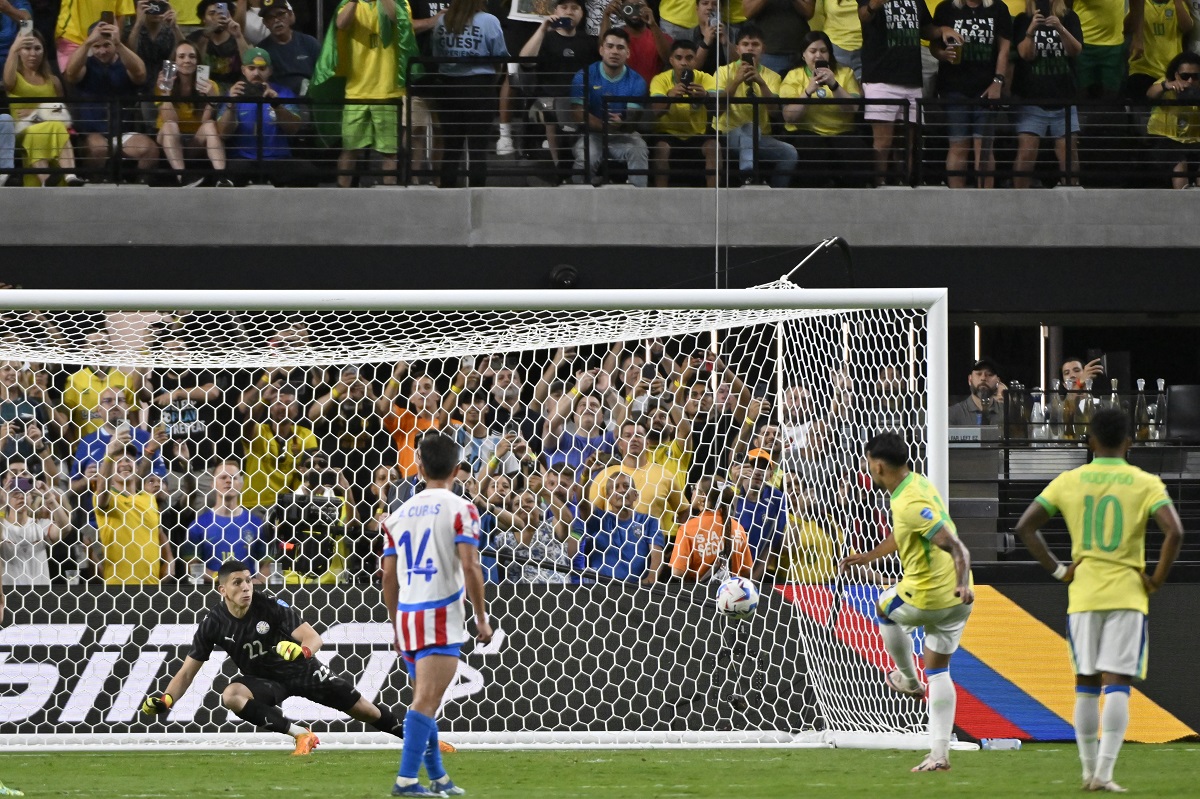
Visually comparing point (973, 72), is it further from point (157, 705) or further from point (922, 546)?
point (157, 705)

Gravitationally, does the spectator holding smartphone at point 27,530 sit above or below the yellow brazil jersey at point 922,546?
below

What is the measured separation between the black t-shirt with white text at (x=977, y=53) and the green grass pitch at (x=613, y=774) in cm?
750

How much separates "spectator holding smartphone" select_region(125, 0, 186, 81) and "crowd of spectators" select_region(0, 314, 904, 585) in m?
4.08

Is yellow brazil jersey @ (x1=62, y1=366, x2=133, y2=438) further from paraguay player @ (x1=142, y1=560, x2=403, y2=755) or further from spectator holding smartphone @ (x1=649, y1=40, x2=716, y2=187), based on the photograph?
spectator holding smartphone @ (x1=649, y1=40, x2=716, y2=187)

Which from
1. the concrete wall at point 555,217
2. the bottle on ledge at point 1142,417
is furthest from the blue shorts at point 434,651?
the bottle on ledge at point 1142,417

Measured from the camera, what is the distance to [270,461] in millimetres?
10805

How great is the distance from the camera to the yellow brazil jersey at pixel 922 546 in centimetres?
731

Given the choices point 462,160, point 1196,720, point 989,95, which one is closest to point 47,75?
point 462,160

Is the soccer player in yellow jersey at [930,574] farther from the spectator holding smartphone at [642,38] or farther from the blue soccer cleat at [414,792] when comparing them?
the spectator holding smartphone at [642,38]

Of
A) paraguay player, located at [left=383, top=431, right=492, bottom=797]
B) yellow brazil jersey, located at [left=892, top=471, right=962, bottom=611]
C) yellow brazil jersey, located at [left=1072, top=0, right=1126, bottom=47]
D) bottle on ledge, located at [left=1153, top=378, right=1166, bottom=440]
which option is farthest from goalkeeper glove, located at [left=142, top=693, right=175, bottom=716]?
yellow brazil jersey, located at [left=1072, top=0, right=1126, bottom=47]

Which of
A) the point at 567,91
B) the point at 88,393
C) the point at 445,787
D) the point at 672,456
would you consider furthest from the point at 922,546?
the point at 567,91

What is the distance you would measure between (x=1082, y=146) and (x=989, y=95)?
42.3 inches

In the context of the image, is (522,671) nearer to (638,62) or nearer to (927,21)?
(638,62)

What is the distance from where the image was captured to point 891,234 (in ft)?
48.3
